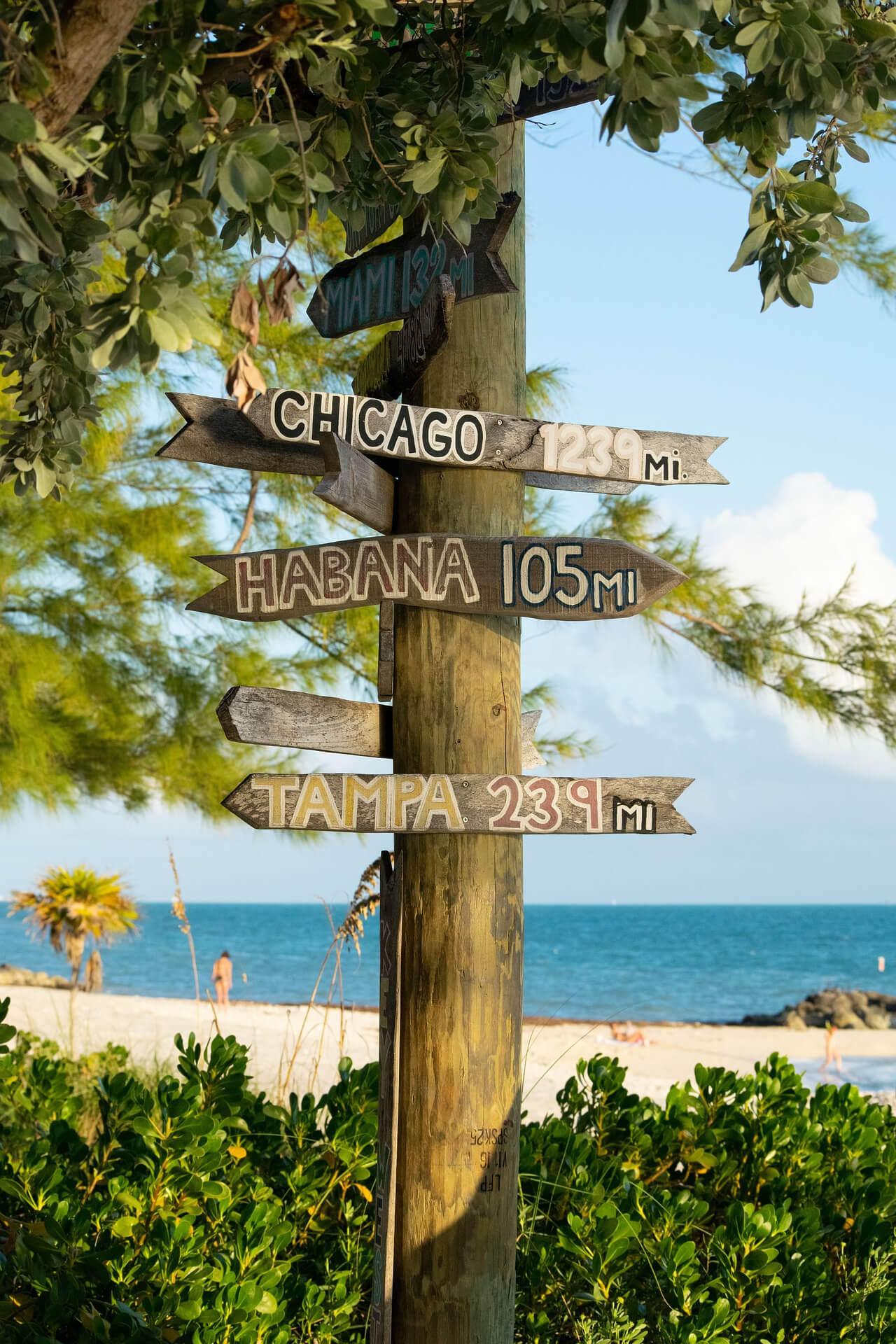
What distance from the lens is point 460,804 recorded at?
2305 millimetres

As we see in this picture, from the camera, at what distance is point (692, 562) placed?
579 cm

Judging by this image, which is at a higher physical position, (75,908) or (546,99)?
(546,99)

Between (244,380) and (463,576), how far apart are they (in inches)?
39.4

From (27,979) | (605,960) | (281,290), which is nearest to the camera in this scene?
(281,290)

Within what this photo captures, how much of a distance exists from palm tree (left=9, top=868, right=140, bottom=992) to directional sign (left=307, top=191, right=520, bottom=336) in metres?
11.0

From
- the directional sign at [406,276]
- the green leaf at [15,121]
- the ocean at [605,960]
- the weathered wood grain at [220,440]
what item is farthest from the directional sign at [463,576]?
the ocean at [605,960]

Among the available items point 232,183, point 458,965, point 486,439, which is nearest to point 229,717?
point 458,965

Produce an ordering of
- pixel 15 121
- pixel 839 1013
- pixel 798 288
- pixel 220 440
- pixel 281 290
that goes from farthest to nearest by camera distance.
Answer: pixel 839 1013
pixel 220 440
pixel 798 288
pixel 281 290
pixel 15 121

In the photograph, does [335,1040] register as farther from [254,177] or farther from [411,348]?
[254,177]

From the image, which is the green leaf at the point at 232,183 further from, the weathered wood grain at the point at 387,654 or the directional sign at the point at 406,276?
the weathered wood grain at the point at 387,654

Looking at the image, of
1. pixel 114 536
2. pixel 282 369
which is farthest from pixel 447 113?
pixel 114 536

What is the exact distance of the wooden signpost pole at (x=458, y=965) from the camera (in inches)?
89.7

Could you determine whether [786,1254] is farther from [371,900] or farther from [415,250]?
[415,250]

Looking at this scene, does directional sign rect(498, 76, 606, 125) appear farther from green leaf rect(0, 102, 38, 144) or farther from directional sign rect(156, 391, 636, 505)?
green leaf rect(0, 102, 38, 144)
